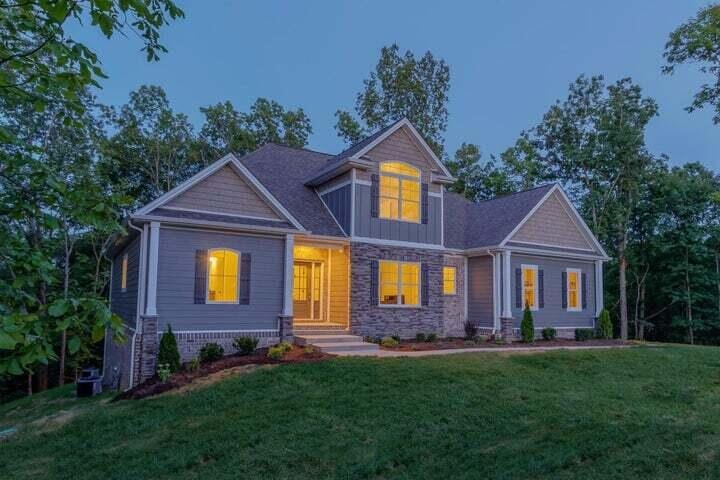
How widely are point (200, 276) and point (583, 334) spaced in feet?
41.8

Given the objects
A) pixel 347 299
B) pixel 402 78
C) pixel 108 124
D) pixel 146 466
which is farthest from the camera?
pixel 402 78

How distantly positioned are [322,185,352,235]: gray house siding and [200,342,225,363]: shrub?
4.87 meters

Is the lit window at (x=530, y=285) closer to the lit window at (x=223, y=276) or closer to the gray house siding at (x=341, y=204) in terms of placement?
the gray house siding at (x=341, y=204)

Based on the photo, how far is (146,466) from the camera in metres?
6.39

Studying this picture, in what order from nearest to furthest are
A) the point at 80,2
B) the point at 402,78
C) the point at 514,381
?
the point at 80,2 < the point at 514,381 < the point at 402,78

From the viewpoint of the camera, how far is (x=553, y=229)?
1750 centimetres

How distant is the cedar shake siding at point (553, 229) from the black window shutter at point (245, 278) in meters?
8.77

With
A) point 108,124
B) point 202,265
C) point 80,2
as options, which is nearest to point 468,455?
point 80,2

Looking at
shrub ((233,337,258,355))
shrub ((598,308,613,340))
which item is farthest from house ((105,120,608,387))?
shrub ((598,308,613,340))

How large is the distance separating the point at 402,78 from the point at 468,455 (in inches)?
953

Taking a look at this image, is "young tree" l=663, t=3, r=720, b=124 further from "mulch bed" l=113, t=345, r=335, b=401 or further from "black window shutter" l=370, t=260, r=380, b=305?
"mulch bed" l=113, t=345, r=335, b=401

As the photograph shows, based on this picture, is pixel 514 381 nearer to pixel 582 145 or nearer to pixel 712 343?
pixel 582 145

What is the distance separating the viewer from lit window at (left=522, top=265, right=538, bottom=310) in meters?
16.6

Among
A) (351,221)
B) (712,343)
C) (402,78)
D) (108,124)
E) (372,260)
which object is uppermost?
(402,78)
